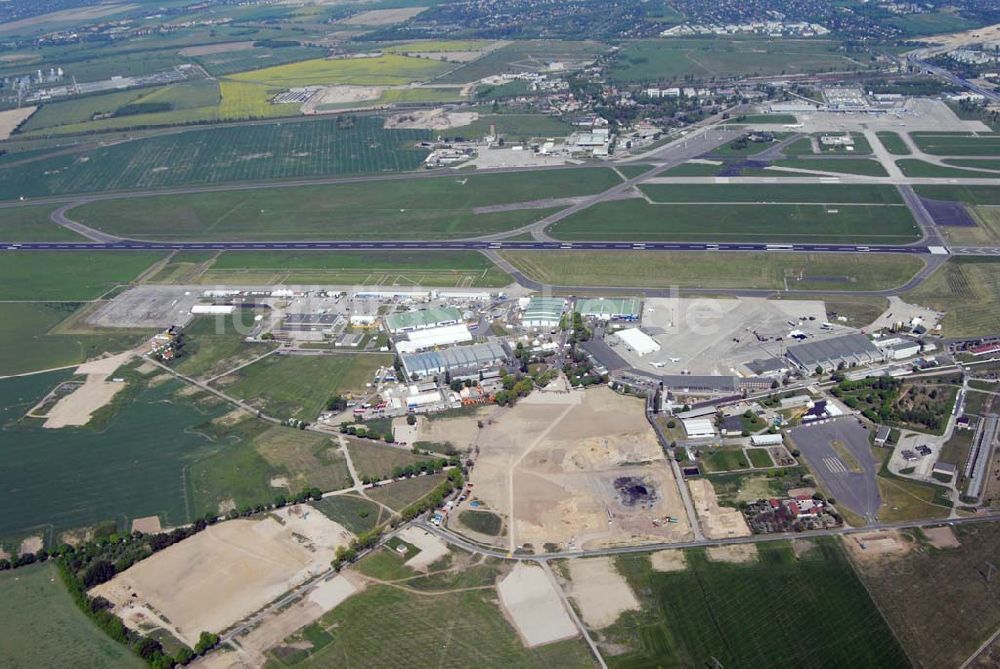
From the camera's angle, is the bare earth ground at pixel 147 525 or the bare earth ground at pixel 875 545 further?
the bare earth ground at pixel 147 525

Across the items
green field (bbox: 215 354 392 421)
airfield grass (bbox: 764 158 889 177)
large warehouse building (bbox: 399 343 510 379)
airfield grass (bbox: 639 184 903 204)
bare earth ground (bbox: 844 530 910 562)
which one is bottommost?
bare earth ground (bbox: 844 530 910 562)

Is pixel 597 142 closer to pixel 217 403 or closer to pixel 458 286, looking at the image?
pixel 458 286

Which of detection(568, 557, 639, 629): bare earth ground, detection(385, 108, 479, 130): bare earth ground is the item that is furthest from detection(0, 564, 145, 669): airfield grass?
detection(385, 108, 479, 130): bare earth ground

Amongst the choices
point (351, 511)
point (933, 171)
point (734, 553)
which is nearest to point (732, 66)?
point (933, 171)

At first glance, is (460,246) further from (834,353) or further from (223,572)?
(223,572)

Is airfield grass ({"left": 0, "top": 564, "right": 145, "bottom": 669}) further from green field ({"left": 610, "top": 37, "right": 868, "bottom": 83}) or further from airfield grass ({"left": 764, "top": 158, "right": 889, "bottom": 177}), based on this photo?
green field ({"left": 610, "top": 37, "right": 868, "bottom": 83})

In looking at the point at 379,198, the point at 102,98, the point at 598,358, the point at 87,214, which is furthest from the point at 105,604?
the point at 102,98

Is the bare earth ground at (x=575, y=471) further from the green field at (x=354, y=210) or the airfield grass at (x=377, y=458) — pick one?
the green field at (x=354, y=210)

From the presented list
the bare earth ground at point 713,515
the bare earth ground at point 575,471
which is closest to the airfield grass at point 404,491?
the bare earth ground at point 575,471
